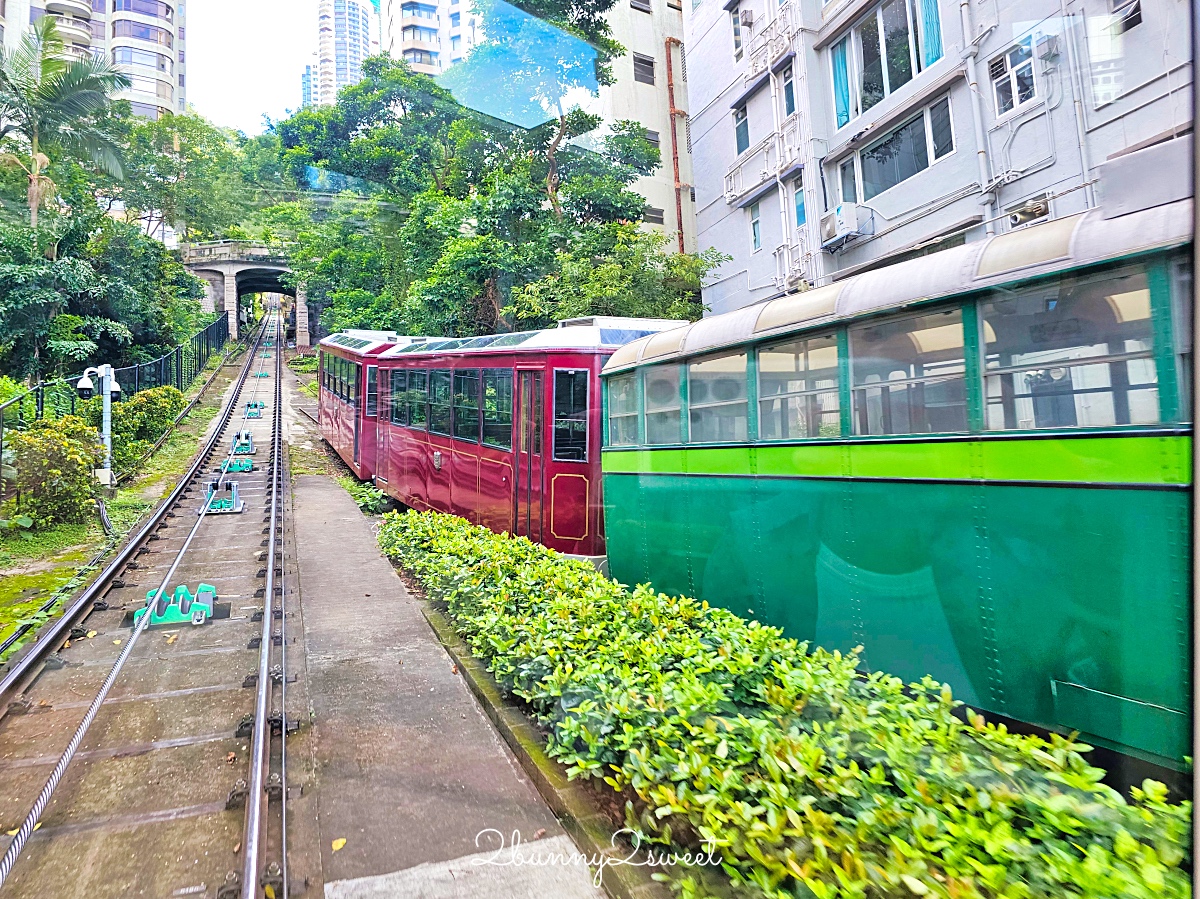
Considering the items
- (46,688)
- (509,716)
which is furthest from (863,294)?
(46,688)

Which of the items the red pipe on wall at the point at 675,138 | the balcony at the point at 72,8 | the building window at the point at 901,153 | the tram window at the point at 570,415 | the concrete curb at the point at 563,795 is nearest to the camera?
the concrete curb at the point at 563,795

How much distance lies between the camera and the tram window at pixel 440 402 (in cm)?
978

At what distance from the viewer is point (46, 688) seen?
15.9ft

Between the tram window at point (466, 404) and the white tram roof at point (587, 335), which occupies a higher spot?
the white tram roof at point (587, 335)

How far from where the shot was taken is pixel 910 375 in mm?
3418

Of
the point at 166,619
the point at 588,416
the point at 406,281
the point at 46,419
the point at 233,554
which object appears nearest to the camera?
the point at 166,619

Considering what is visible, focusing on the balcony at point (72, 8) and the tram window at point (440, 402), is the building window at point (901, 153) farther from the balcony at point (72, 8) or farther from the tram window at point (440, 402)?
the tram window at point (440, 402)

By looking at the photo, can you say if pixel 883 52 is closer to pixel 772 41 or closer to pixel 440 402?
pixel 772 41

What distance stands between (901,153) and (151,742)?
813 centimetres

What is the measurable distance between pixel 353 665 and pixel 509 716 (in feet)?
5.53

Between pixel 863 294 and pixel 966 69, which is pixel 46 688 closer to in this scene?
pixel 863 294

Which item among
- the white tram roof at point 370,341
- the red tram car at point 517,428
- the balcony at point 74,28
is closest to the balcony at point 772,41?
the red tram car at point 517,428

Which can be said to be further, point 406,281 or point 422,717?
point 406,281

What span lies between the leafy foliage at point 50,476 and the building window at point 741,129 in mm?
12014
